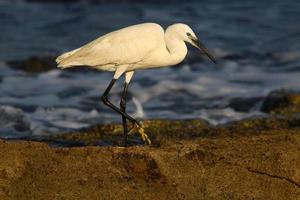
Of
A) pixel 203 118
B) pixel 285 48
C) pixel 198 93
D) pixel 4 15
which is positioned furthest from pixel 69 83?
pixel 4 15

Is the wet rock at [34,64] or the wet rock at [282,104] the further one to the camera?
the wet rock at [34,64]

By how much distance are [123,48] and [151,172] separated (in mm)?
2047

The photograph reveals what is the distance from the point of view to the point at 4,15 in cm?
2248

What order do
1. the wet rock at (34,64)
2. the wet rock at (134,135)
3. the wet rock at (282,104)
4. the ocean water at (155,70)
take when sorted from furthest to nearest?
1. the wet rock at (34,64)
2. the ocean water at (155,70)
3. the wet rock at (282,104)
4. the wet rock at (134,135)

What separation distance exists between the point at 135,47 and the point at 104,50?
30 centimetres

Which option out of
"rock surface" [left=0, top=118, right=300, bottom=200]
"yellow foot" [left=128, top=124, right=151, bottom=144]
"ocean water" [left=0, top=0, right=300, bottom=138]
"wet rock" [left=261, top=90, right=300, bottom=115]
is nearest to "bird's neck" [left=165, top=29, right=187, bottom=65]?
"yellow foot" [left=128, top=124, right=151, bottom=144]

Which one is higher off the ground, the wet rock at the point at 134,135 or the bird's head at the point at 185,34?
the bird's head at the point at 185,34

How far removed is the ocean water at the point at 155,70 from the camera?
12117 millimetres

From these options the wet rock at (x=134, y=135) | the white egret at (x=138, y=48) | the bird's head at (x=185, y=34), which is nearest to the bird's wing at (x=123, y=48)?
the white egret at (x=138, y=48)

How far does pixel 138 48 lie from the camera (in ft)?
25.5

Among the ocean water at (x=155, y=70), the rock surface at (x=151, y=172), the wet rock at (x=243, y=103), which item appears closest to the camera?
the rock surface at (x=151, y=172)

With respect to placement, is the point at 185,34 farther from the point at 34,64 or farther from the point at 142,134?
the point at 34,64

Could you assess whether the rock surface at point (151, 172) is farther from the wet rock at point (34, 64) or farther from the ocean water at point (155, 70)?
the wet rock at point (34, 64)

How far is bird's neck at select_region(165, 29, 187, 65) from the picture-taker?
780 cm
